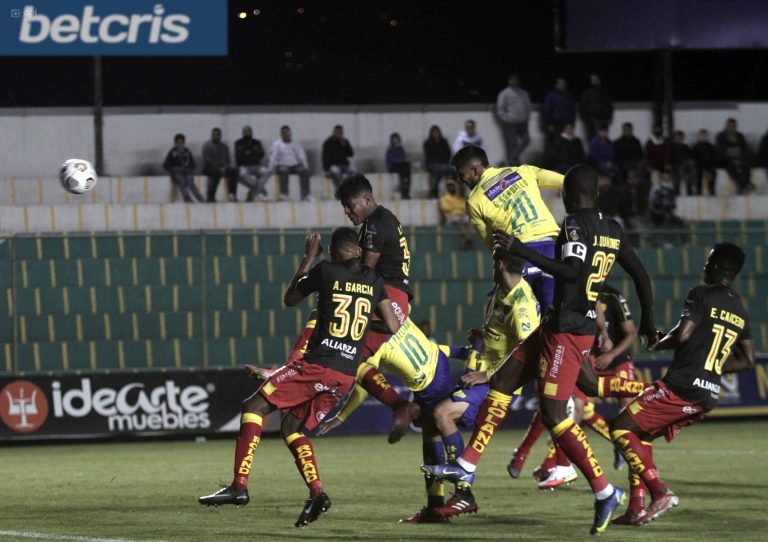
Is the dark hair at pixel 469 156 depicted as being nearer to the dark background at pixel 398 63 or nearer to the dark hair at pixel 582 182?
the dark hair at pixel 582 182

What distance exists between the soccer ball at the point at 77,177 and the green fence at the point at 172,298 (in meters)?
5.71

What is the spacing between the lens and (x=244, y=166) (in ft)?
82.7

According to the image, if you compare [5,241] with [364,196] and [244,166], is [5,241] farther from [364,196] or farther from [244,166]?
[364,196]

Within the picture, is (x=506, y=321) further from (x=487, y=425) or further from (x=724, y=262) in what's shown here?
(x=724, y=262)

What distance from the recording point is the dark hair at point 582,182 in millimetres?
9227

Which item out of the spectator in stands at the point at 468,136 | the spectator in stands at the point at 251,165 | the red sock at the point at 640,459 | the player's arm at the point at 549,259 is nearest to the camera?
the player's arm at the point at 549,259

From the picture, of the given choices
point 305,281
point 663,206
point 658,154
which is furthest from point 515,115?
point 305,281

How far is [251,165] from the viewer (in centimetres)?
2523

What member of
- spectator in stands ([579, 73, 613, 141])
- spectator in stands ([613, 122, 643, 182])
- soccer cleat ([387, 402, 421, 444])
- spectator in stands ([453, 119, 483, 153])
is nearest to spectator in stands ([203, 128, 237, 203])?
spectator in stands ([453, 119, 483, 153])

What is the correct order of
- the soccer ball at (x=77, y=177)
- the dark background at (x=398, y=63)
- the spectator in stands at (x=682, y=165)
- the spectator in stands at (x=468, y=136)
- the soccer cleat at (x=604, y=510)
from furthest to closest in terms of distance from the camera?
the dark background at (x=398, y=63), the spectator in stands at (x=682, y=165), the spectator in stands at (x=468, y=136), the soccer ball at (x=77, y=177), the soccer cleat at (x=604, y=510)

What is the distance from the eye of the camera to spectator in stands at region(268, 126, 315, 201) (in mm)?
25312

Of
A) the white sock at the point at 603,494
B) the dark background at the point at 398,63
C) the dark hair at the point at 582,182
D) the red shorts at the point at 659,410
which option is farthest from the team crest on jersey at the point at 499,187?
the dark background at the point at 398,63

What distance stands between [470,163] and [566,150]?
585 inches

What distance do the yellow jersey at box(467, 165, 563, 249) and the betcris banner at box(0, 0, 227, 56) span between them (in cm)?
1403
